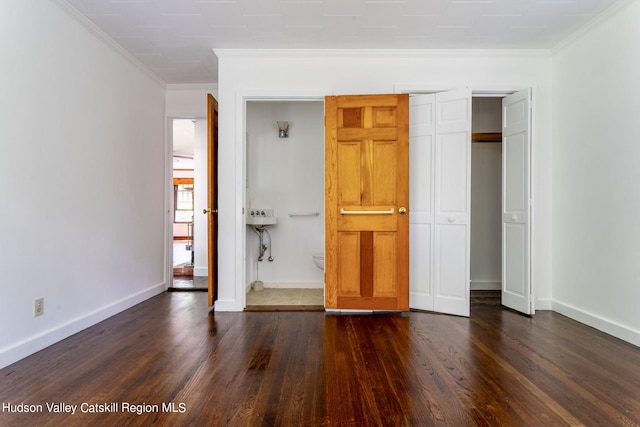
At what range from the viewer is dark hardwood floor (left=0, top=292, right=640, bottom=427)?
1.54m

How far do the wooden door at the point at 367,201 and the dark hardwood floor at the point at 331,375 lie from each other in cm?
36

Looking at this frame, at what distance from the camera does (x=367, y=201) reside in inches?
126

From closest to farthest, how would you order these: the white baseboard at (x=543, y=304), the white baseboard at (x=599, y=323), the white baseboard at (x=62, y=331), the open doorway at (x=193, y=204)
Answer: the white baseboard at (x=62, y=331) → the white baseboard at (x=599, y=323) → the white baseboard at (x=543, y=304) → the open doorway at (x=193, y=204)

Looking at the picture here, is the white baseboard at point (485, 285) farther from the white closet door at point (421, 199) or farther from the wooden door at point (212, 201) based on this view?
the wooden door at point (212, 201)

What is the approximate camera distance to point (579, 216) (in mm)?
3045

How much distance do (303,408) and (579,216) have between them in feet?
9.95

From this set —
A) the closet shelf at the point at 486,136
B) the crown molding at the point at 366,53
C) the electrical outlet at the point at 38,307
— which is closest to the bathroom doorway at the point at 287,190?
the crown molding at the point at 366,53

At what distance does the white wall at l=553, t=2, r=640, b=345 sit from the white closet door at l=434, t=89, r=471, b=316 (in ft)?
3.25

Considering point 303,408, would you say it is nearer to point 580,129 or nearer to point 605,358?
point 605,358

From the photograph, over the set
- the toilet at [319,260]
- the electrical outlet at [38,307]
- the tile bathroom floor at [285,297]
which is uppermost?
the toilet at [319,260]

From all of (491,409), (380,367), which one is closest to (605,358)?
(491,409)

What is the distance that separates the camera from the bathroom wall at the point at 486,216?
4.32 metres

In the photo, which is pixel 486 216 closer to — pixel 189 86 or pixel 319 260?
pixel 319 260

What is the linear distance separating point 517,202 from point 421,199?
3.22 feet
